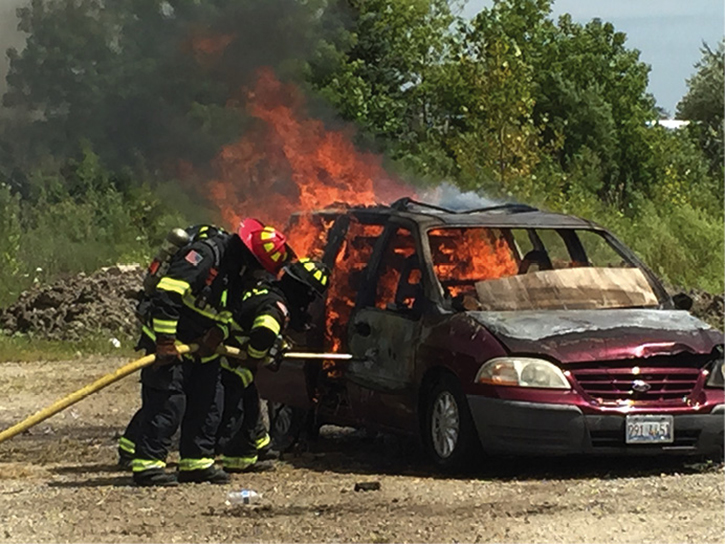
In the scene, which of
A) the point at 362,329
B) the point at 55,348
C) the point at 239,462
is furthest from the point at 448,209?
the point at 55,348

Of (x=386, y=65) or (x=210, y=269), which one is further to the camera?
(x=386, y=65)

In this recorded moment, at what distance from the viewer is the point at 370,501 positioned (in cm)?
899

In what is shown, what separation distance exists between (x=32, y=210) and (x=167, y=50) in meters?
7.92

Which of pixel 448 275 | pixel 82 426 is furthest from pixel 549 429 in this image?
pixel 82 426

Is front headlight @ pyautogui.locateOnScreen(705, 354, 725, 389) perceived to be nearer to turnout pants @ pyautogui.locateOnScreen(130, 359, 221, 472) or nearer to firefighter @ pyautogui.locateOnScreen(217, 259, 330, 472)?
firefighter @ pyautogui.locateOnScreen(217, 259, 330, 472)

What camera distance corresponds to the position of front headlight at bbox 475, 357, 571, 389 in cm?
970

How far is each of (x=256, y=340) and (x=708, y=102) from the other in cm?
4645

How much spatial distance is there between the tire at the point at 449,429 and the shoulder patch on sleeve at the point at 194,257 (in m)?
1.70

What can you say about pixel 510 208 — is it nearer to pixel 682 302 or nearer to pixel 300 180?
pixel 682 302

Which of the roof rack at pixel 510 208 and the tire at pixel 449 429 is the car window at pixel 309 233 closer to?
the roof rack at pixel 510 208

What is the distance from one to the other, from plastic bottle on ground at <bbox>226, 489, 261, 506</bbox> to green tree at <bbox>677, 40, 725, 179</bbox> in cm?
4433

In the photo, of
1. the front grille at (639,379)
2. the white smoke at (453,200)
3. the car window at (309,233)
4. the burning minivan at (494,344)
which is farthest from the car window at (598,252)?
the car window at (309,233)

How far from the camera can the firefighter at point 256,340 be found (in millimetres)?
10203

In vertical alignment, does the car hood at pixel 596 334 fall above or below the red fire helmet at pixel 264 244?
below
